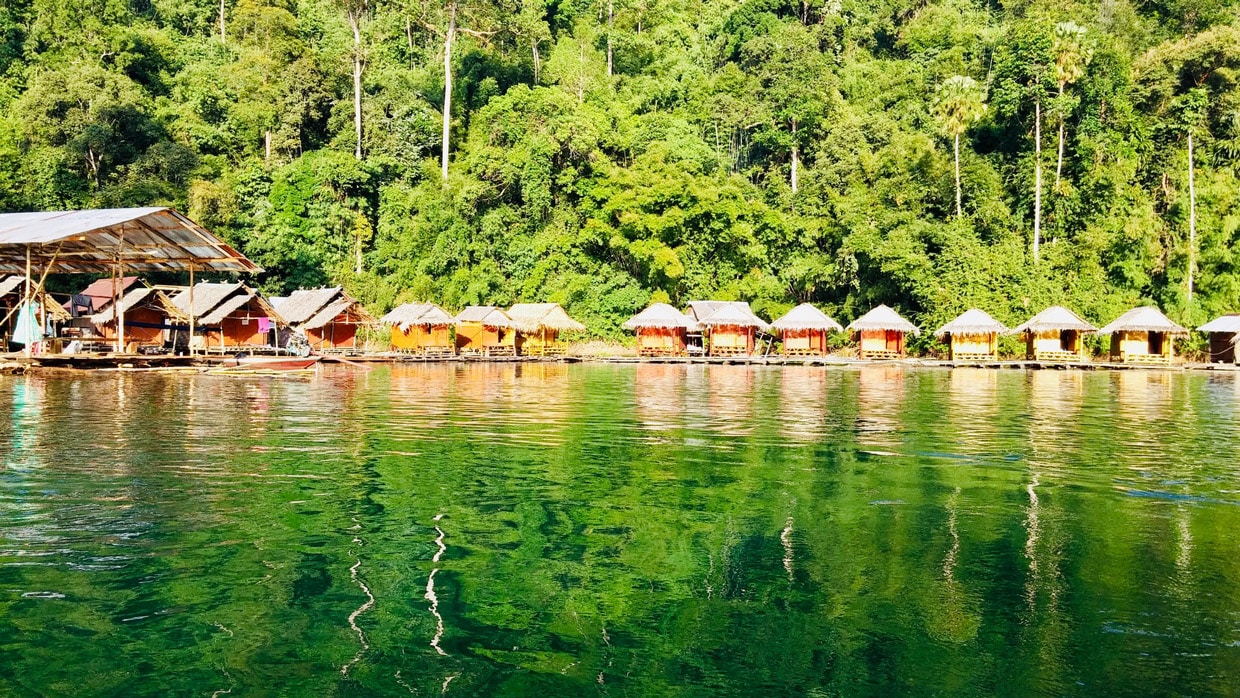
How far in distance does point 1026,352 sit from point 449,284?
26.3 metres

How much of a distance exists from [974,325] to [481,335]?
2136 centimetres

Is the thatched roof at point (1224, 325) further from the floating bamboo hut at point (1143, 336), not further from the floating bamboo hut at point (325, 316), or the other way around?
the floating bamboo hut at point (325, 316)

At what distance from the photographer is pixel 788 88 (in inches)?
1914

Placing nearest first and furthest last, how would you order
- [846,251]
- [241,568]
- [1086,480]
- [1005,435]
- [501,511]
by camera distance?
[241,568] → [501,511] → [1086,480] → [1005,435] → [846,251]

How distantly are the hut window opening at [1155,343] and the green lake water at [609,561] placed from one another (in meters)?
27.4

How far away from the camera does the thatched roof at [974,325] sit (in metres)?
38.5

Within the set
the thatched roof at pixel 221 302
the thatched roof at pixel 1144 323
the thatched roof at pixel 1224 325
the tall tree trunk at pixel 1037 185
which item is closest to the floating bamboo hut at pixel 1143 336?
the thatched roof at pixel 1144 323

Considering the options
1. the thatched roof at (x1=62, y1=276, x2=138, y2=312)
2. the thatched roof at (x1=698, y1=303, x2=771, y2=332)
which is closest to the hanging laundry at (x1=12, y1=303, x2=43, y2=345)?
the thatched roof at (x1=62, y1=276, x2=138, y2=312)

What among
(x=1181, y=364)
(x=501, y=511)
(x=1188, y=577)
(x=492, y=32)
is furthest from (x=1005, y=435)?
(x=492, y=32)

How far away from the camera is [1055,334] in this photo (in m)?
39.8

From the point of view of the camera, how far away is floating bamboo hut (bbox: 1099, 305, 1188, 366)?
36500mm

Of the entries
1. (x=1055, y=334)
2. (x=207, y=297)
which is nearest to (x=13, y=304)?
(x=207, y=297)

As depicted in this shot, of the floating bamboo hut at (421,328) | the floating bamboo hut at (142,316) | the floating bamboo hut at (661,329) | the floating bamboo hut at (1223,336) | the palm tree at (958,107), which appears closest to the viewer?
the floating bamboo hut at (142,316)

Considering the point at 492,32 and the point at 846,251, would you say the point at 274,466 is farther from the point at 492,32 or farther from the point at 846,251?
the point at 492,32
